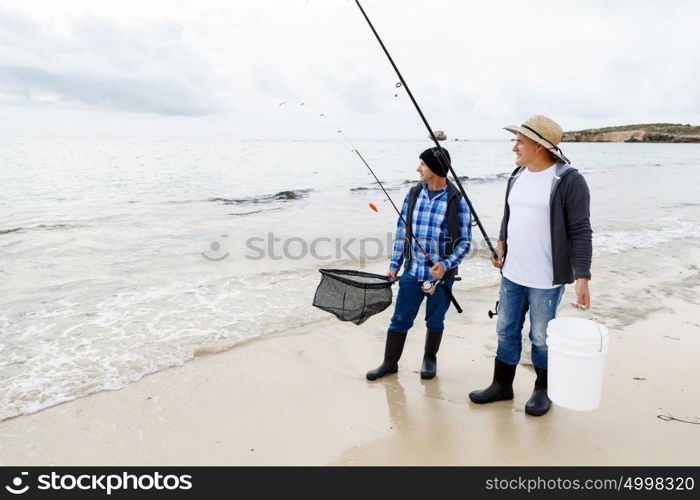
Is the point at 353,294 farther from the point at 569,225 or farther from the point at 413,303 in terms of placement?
the point at 569,225

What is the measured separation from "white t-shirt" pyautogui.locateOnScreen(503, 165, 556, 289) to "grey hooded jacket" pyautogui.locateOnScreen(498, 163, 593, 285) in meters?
0.05

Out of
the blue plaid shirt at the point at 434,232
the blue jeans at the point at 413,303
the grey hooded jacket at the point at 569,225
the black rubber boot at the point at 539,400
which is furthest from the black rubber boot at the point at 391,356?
the grey hooded jacket at the point at 569,225

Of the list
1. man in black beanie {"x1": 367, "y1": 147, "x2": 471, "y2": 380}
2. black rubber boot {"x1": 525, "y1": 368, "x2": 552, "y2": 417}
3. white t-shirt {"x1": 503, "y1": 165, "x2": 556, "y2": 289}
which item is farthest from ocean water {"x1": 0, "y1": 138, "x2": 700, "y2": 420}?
white t-shirt {"x1": 503, "y1": 165, "x2": 556, "y2": 289}

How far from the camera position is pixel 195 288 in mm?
6543

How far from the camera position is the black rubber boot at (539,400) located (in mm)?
3244

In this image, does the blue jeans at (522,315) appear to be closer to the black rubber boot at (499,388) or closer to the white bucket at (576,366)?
the black rubber boot at (499,388)

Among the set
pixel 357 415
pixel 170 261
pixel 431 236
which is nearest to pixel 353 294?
pixel 431 236

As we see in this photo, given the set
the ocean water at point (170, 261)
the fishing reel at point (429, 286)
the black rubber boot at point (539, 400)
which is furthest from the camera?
the ocean water at point (170, 261)

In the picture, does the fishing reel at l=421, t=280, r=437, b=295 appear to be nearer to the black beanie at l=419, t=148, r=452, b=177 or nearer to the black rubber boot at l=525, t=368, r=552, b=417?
the black beanie at l=419, t=148, r=452, b=177

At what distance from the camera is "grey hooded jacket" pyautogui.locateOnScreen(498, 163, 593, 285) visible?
9.04 feet

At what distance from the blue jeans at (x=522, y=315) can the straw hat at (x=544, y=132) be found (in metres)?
0.87

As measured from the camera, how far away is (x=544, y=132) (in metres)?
2.88

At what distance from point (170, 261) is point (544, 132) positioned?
686 cm
